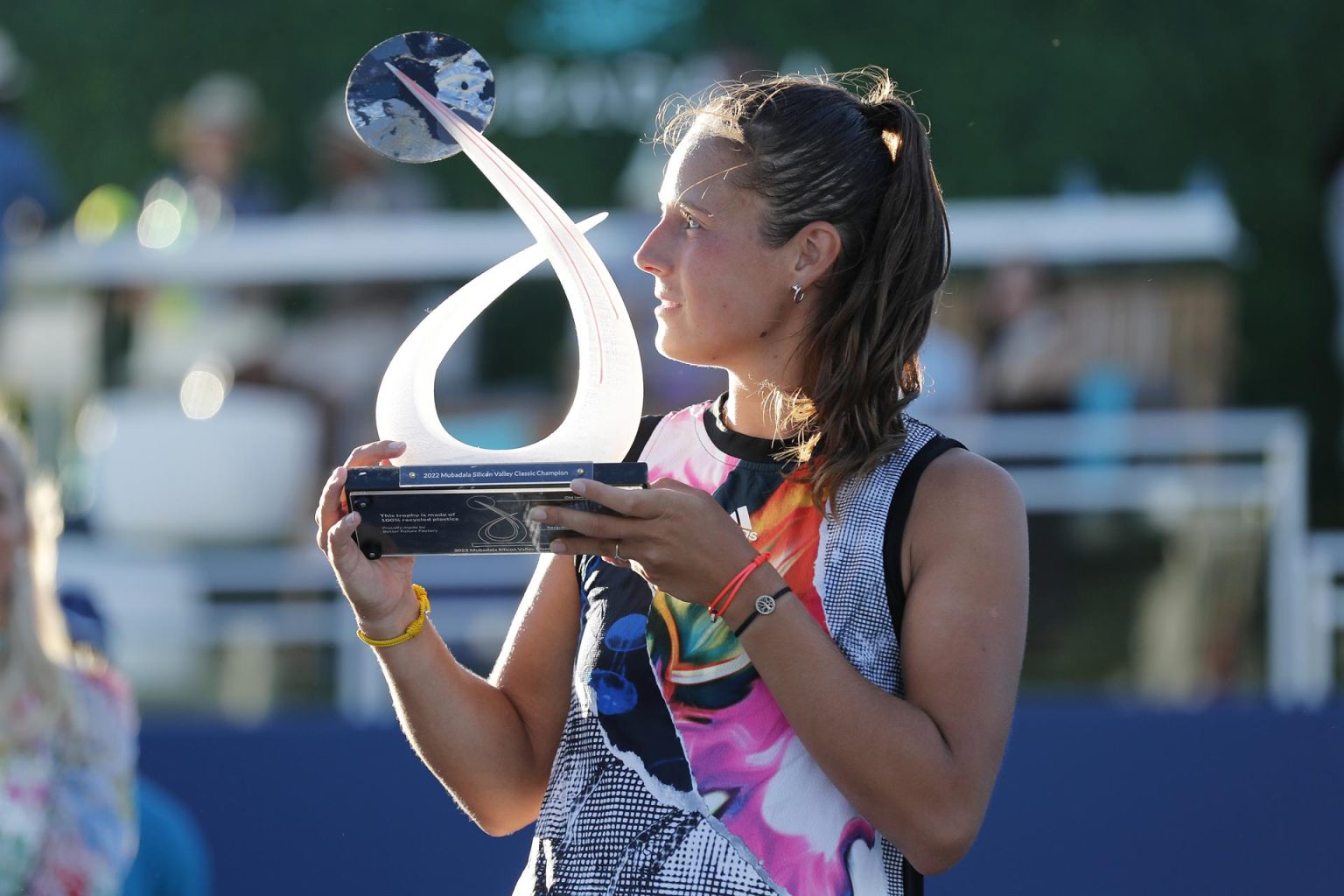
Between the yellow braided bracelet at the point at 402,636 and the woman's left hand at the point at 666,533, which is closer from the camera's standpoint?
the woman's left hand at the point at 666,533

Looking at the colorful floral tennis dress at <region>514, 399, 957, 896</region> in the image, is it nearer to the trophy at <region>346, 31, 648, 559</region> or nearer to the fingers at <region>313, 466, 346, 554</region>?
the trophy at <region>346, 31, 648, 559</region>

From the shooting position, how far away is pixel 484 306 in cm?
194

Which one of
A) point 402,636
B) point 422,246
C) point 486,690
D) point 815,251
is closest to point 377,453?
point 402,636

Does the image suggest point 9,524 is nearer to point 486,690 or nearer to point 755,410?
point 486,690

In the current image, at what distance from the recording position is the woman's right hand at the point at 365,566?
179 centimetres

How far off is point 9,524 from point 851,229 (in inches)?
86.3

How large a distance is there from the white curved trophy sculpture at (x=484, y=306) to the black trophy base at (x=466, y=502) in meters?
0.07

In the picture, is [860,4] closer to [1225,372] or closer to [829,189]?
[1225,372]

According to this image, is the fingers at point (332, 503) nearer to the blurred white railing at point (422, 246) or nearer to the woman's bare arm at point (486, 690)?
the woman's bare arm at point (486, 690)

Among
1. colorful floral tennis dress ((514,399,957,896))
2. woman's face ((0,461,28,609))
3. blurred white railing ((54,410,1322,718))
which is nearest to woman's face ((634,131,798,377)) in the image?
colorful floral tennis dress ((514,399,957,896))

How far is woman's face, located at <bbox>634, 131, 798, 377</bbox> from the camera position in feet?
6.15

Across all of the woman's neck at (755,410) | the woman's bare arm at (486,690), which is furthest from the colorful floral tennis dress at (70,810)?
the woman's neck at (755,410)

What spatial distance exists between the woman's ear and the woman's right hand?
47 cm

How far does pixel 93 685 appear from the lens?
3.32m
